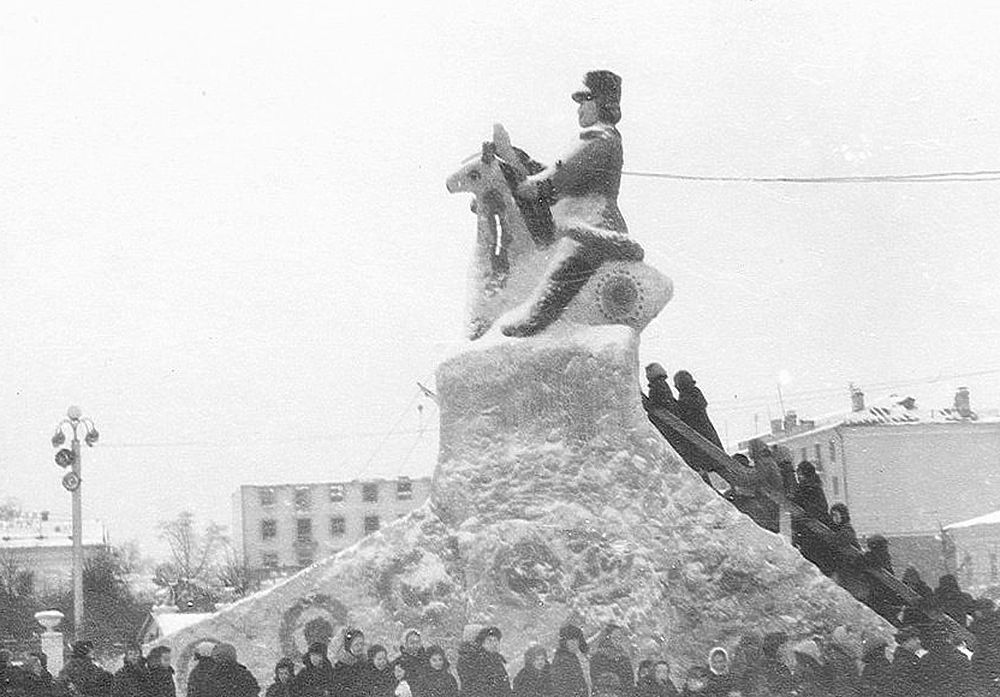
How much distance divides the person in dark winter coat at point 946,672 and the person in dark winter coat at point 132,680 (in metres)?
5.51

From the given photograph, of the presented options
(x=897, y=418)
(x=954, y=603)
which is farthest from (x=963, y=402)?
(x=954, y=603)

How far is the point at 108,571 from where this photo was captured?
32.2 meters

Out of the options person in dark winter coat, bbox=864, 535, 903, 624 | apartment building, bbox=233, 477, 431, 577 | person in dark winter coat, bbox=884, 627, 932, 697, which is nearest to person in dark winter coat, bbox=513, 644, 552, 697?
person in dark winter coat, bbox=884, 627, 932, 697

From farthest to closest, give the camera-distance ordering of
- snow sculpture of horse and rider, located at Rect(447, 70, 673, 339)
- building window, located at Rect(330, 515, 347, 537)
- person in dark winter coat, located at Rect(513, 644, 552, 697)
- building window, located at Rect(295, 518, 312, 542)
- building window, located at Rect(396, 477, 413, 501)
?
1. building window, located at Rect(295, 518, 312, 542)
2. building window, located at Rect(330, 515, 347, 537)
3. building window, located at Rect(396, 477, 413, 501)
4. snow sculpture of horse and rider, located at Rect(447, 70, 673, 339)
5. person in dark winter coat, located at Rect(513, 644, 552, 697)

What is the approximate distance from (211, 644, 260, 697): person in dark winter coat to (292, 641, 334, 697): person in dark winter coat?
0.44 m

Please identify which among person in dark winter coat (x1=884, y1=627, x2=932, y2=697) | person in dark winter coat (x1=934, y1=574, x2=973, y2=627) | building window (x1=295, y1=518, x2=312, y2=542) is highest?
building window (x1=295, y1=518, x2=312, y2=542)

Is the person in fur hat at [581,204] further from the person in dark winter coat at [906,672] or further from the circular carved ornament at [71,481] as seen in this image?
the circular carved ornament at [71,481]

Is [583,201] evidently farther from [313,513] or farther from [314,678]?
[313,513]

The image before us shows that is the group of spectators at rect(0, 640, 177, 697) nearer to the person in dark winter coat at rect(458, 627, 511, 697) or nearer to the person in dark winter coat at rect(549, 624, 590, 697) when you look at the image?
the person in dark winter coat at rect(458, 627, 511, 697)

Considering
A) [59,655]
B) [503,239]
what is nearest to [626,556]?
[503,239]

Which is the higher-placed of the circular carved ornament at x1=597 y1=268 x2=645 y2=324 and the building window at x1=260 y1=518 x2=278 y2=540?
the circular carved ornament at x1=597 y1=268 x2=645 y2=324

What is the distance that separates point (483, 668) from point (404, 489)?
1755cm

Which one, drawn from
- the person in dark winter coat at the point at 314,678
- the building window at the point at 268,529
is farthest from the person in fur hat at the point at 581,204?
the building window at the point at 268,529

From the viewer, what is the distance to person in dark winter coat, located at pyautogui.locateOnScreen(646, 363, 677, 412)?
12703 mm
